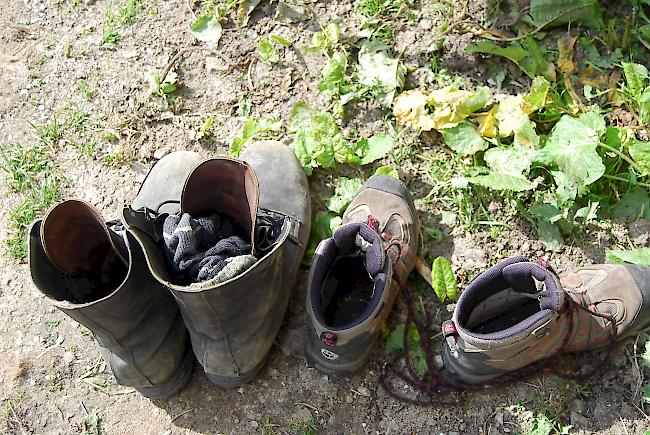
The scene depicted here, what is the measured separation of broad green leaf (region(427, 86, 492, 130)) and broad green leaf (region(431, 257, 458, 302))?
1.89 ft

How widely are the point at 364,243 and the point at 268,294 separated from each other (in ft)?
1.24

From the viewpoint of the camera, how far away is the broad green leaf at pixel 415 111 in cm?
269

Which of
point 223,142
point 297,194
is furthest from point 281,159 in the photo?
point 223,142

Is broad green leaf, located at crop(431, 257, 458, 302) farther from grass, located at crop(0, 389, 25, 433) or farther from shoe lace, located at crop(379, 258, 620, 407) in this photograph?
grass, located at crop(0, 389, 25, 433)

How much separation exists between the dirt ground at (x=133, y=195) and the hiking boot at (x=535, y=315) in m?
0.12

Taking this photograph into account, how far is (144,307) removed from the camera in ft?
7.07

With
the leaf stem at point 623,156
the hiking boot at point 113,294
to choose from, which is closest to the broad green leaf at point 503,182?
the leaf stem at point 623,156

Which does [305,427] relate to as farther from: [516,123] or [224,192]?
[516,123]

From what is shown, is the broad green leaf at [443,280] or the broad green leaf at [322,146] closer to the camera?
the broad green leaf at [443,280]

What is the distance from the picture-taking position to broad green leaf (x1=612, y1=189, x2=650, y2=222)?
251 centimetres

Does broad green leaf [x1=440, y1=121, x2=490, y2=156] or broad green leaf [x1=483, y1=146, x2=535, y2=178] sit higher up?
broad green leaf [x1=440, y1=121, x2=490, y2=156]

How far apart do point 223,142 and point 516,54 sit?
1274 mm

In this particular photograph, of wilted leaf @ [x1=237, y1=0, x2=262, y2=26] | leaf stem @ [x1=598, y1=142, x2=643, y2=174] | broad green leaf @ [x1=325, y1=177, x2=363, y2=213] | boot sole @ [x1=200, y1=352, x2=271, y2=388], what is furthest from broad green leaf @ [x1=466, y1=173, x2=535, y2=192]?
wilted leaf @ [x1=237, y1=0, x2=262, y2=26]

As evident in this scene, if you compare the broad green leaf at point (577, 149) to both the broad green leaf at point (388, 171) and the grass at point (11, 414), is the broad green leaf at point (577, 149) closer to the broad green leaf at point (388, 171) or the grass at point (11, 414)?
the broad green leaf at point (388, 171)
